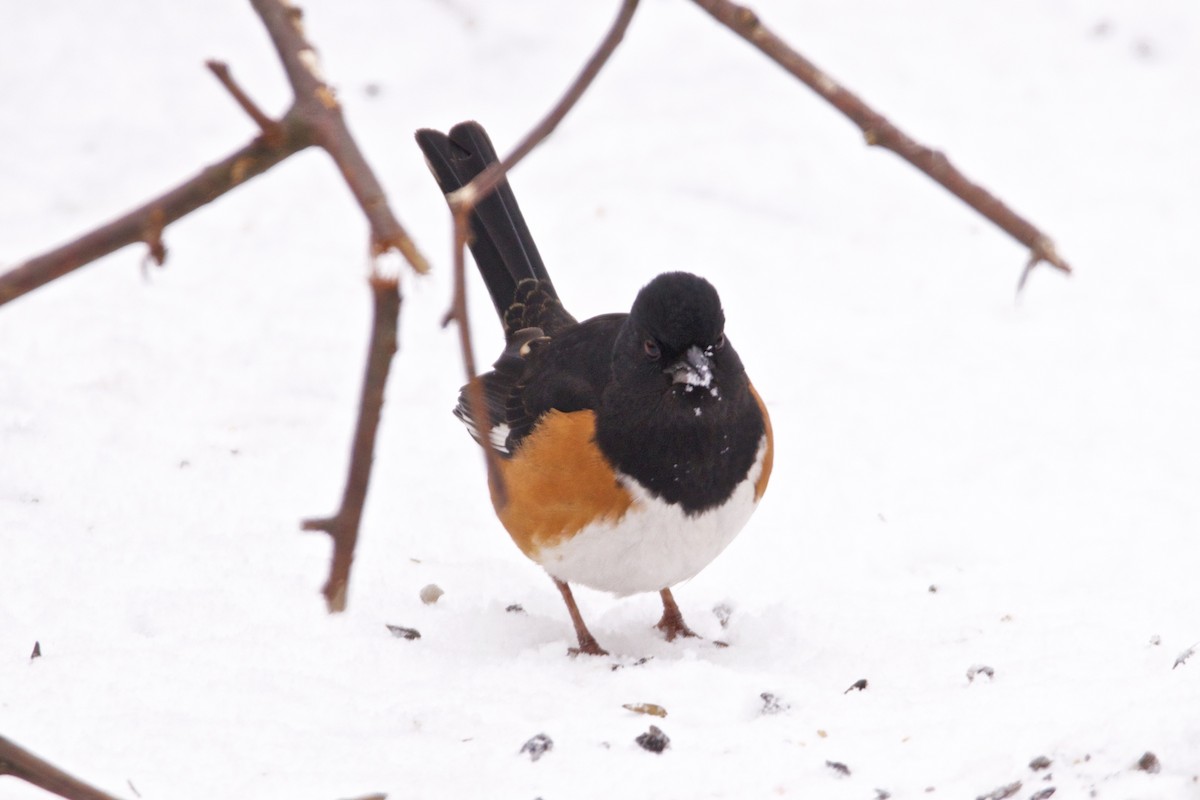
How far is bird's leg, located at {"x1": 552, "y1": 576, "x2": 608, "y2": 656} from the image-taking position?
3.14m

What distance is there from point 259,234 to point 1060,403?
9.37ft

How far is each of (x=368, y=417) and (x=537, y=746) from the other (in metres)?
1.69

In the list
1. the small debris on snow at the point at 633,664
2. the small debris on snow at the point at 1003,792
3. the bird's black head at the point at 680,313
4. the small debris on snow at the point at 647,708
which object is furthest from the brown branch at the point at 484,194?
the small debris on snow at the point at 633,664

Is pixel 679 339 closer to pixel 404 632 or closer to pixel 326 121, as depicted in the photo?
pixel 404 632

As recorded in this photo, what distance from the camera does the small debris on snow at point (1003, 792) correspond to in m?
2.26

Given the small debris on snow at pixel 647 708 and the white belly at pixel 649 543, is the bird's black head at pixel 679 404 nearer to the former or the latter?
the white belly at pixel 649 543

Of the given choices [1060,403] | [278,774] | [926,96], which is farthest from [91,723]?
[926,96]

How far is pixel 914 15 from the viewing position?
22.0ft

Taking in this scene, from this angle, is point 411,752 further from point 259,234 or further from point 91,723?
point 259,234

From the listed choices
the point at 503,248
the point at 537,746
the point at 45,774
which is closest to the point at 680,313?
the point at 537,746

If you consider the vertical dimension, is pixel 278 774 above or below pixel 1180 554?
below

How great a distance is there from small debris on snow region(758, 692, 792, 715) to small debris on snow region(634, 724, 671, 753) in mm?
251

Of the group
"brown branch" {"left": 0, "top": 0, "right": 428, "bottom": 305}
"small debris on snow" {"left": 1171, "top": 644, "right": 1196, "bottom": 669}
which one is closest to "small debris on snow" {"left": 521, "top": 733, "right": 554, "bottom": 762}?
"small debris on snow" {"left": 1171, "top": 644, "right": 1196, "bottom": 669}

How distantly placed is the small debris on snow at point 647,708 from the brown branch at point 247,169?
6.12 ft
